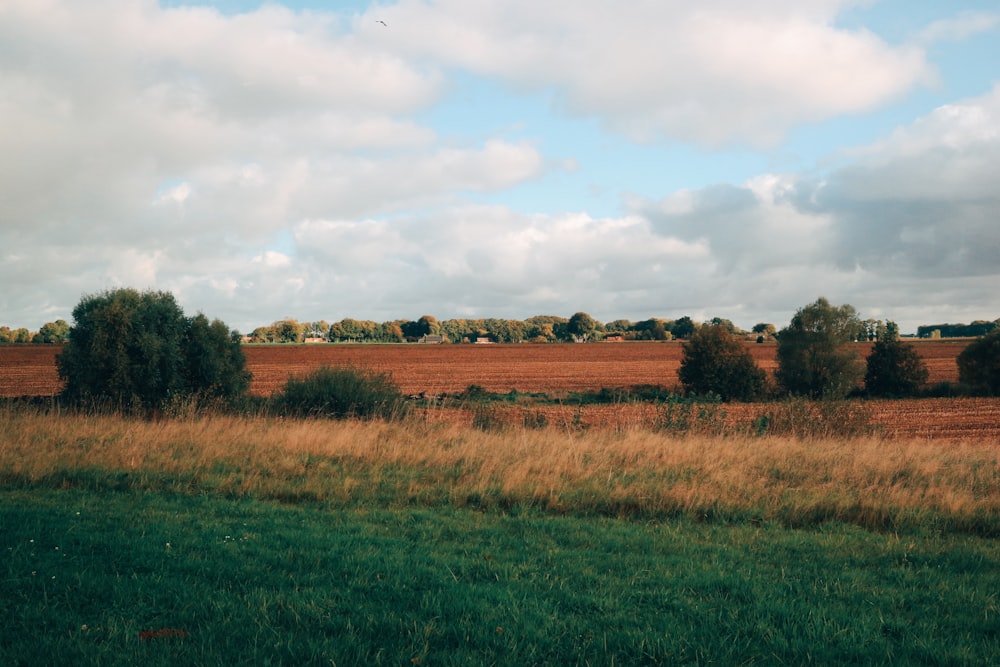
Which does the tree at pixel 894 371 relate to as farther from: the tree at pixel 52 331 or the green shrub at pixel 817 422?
the tree at pixel 52 331

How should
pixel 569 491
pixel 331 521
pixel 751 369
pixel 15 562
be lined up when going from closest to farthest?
pixel 15 562
pixel 331 521
pixel 569 491
pixel 751 369

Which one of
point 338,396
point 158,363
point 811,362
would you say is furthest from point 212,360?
point 811,362

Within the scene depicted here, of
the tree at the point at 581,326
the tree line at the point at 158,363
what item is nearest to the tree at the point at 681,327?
the tree at the point at 581,326

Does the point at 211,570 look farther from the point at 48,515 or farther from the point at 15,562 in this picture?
the point at 48,515

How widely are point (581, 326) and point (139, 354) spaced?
16914 cm

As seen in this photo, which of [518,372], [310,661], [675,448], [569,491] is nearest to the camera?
[310,661]

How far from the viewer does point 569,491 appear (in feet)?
35.3

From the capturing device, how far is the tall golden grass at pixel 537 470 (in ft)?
33.6

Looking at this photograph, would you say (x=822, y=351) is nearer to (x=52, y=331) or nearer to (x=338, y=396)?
(x=338, y=396)

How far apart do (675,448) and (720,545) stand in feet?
20.0

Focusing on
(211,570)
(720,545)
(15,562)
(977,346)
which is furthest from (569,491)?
(977,346)

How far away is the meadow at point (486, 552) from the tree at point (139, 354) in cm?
924

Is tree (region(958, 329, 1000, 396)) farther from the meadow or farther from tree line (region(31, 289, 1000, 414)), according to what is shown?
the meadow

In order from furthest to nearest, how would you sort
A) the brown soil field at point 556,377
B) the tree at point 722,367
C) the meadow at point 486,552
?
the tree at point 722,367 < the brown soil field at point 556,377 < the meadow at point 486,552
